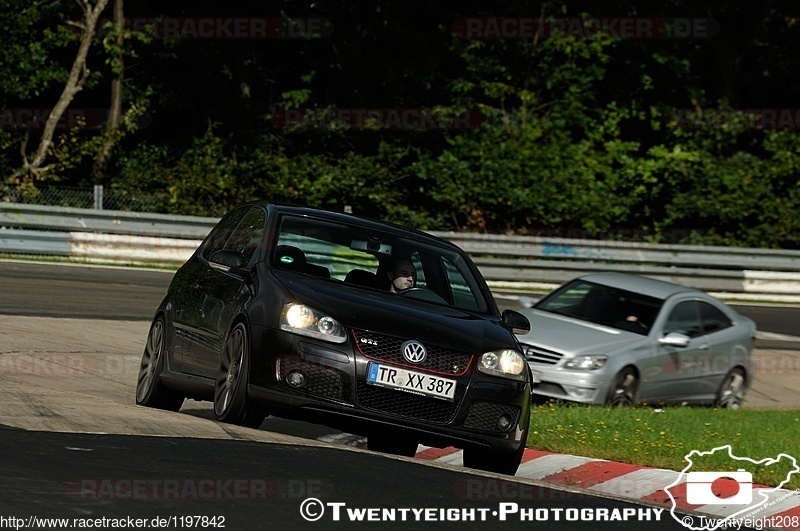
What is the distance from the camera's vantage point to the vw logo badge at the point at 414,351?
8.66 metres

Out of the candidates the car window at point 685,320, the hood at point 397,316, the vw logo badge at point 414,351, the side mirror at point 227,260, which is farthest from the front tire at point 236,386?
the car window at point 685,320

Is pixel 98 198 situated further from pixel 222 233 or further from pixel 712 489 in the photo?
pixel 712 489

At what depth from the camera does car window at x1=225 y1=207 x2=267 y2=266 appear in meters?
9.86

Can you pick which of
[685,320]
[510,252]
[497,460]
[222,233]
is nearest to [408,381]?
[497,460]

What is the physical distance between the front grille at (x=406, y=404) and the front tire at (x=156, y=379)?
2.25m

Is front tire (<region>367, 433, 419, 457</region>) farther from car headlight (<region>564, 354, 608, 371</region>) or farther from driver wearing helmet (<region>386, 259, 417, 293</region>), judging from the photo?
car headlight (<region>564, 354, 608, 371</region>)

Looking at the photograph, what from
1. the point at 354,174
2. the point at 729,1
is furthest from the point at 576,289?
the point at 729,1

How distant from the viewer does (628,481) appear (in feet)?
30.5

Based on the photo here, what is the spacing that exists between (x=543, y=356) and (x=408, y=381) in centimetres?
582

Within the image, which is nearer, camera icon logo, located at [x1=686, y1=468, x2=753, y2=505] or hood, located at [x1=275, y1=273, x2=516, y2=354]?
camera icon logo, located at [x1=686, y1=468, x2=753, y2=505]

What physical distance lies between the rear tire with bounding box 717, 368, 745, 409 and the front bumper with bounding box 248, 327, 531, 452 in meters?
7.86

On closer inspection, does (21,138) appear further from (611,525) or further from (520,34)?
(611,525)

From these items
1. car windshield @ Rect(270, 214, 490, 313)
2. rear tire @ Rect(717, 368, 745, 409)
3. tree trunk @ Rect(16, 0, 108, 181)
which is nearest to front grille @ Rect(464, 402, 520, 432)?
car windshield @ Rect(270, 214, 490, 313)

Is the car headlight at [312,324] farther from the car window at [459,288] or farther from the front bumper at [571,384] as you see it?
the front bumper at [571,384]
